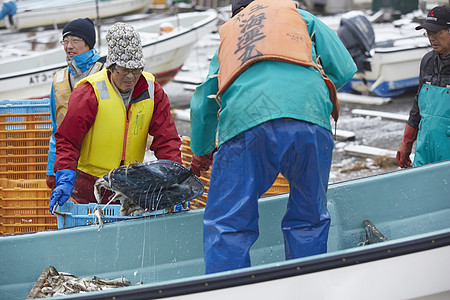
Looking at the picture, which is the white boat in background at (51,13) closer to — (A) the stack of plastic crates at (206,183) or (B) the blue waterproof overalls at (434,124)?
(A) the stack of plastic crates at (206,183)

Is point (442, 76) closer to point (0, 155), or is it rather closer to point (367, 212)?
point (367, 212)

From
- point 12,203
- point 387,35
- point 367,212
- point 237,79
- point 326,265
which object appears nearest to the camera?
point 326,265

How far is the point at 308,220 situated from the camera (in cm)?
295

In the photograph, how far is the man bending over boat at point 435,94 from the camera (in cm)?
402

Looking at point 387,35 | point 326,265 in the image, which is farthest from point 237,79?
point 387,35

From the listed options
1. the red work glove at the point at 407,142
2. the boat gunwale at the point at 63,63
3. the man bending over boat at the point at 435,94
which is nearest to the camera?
the man bending over boat at the point at 435,94

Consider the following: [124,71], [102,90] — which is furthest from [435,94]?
[102,90]

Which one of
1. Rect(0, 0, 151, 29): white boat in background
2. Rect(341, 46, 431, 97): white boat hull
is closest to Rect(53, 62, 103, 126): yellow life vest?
Rect(341, 46, 431, 97): white boat hull

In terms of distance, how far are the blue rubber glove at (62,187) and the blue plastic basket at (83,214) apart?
0.09m

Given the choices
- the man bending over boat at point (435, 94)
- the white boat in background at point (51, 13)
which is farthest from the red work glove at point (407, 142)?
the white boat in background at point (51, 13)

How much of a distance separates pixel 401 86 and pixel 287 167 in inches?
299

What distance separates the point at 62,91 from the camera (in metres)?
4.28

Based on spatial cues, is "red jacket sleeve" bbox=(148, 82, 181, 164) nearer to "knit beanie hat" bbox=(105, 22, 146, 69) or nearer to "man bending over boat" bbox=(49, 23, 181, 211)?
"man bending over boat" bbox=(49, 23, 181, 211)

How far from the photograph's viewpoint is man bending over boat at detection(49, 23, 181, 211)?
11.6ft
